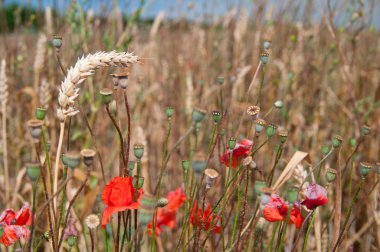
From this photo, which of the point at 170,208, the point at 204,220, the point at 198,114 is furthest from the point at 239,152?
the point at 170,208

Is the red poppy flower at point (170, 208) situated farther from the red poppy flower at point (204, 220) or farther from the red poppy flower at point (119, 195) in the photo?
the red poppy flower at point (119, 195)

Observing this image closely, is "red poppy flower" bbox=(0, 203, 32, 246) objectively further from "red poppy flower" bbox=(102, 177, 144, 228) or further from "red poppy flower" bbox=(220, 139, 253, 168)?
"red poppy flower" bbox=(220, 139, 253, 168)

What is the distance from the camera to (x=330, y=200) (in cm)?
146

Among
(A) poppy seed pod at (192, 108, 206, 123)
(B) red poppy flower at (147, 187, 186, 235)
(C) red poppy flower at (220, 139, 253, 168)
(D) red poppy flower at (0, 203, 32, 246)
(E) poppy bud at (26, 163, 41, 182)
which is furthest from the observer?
(B) red poppy flower at (147, 187, 186, 235)

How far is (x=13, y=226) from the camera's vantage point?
2.66 ft

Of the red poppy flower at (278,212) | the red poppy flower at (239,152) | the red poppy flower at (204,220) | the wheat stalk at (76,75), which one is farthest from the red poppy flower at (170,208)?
the wheat stalk at (76,75)

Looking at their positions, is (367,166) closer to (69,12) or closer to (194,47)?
(69,12)

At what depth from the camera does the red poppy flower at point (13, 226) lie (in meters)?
0.79

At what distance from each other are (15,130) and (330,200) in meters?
1.27

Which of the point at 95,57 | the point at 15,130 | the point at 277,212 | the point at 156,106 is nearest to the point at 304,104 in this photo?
the point at 156,106

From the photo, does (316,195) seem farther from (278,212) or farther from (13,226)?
(13,226)

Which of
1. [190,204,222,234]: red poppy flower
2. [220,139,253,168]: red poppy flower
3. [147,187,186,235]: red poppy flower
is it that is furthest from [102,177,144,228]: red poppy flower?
[147,187,186,235]: red poppy flower

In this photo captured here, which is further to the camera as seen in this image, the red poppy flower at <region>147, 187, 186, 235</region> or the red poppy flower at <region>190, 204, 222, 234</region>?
the red poppy flower at <region>147, 187, 186, 235</region>

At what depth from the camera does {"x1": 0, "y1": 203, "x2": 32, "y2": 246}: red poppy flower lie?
0.79 meters
